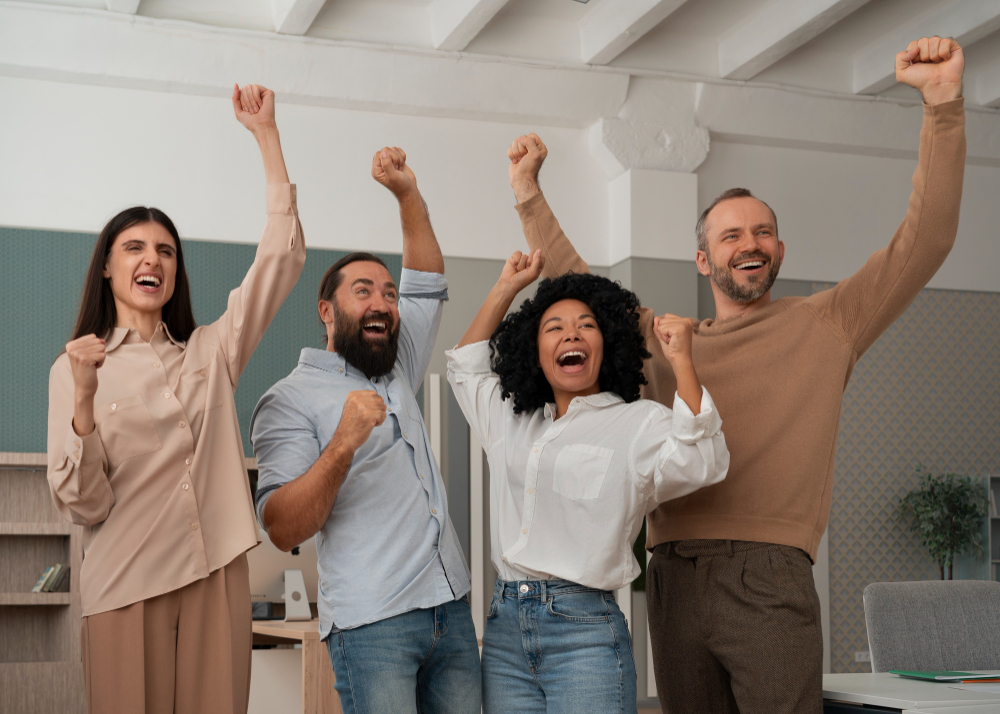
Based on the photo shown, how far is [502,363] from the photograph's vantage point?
2090 millimetres

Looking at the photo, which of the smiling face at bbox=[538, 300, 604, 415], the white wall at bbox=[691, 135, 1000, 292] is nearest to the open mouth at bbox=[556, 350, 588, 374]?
the smiling face at bbox=[538, 300, 604, 415]

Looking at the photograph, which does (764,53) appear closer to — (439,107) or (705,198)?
(705,198)

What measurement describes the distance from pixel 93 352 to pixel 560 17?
4891mm

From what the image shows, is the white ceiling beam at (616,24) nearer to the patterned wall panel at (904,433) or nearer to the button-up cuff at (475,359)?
the patterned wall panel at (904,433)

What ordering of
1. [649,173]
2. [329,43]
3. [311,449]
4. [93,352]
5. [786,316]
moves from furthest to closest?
[649,173] → [329,43] → [786,316] → [311,449] → [93,352]

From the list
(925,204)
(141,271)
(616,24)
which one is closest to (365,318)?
(141,271)

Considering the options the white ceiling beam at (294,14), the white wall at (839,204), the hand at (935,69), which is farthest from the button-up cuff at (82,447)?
the white wall at (839,204)

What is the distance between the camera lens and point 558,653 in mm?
1775

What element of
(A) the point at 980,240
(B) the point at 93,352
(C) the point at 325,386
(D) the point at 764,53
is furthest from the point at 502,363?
(A) the point at 980,240

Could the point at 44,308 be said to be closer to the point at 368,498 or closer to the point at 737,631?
the point at 368,498

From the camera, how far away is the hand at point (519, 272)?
7.22 ft

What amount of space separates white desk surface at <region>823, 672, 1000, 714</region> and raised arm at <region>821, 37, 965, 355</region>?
0.74m

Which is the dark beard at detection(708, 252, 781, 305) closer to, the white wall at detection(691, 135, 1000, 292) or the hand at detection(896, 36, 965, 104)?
the hand at detection(896, 36, 965, 104)

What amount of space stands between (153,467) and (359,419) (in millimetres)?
417
